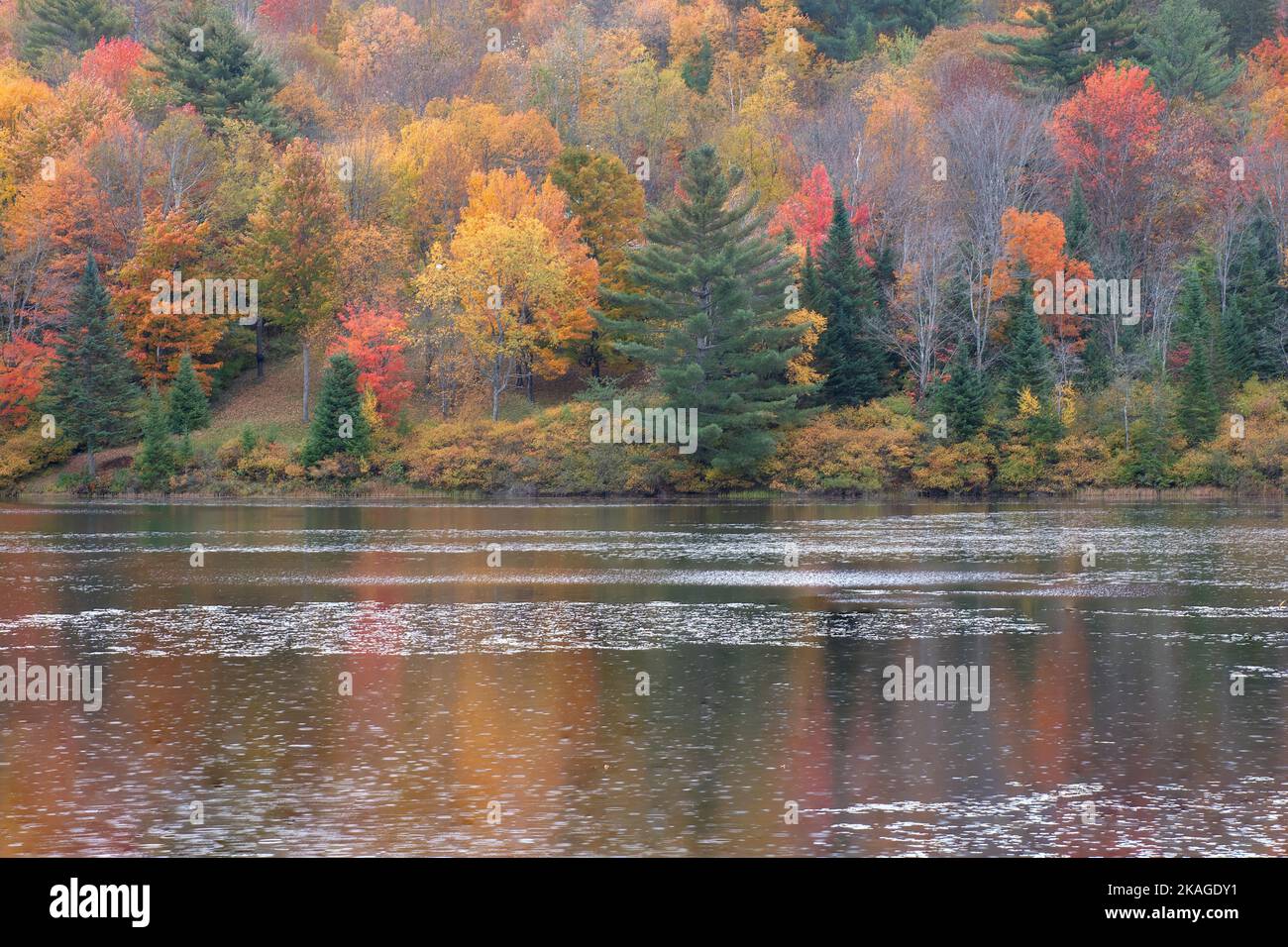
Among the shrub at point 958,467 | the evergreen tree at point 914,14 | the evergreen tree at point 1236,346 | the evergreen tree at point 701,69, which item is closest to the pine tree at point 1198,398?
the evergreen tree at point 1236,346

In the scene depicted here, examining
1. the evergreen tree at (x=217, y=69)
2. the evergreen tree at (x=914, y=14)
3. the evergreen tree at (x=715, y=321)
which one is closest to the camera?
the evergreen tree at (x=715, y=321)

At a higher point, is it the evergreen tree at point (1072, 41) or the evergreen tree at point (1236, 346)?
the evergreen tree at point (1072, 41)

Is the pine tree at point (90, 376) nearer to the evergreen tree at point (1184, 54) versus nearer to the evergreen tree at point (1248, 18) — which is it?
the evergreen tree at point (1184, 54)

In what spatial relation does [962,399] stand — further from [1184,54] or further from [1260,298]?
[1184,54]

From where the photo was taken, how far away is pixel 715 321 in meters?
79.2

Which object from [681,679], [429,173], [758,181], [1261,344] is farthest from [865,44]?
[681,679]

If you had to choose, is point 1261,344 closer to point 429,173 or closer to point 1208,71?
Result: point 1208,71

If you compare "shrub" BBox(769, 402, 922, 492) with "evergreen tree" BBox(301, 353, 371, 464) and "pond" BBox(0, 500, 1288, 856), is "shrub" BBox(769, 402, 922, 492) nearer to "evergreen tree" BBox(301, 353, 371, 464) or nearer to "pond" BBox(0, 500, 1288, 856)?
"evergreen tree" BBox(301, 353, 371, 464)

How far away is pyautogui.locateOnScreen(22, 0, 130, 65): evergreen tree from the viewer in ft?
388

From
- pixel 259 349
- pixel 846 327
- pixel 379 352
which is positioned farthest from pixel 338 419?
pixel 846 327

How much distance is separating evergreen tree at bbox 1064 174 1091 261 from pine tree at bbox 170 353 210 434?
1870 inches

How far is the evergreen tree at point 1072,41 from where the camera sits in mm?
100250

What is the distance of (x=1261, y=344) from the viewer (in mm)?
83250

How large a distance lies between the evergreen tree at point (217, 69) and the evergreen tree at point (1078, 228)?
49.5 meters
